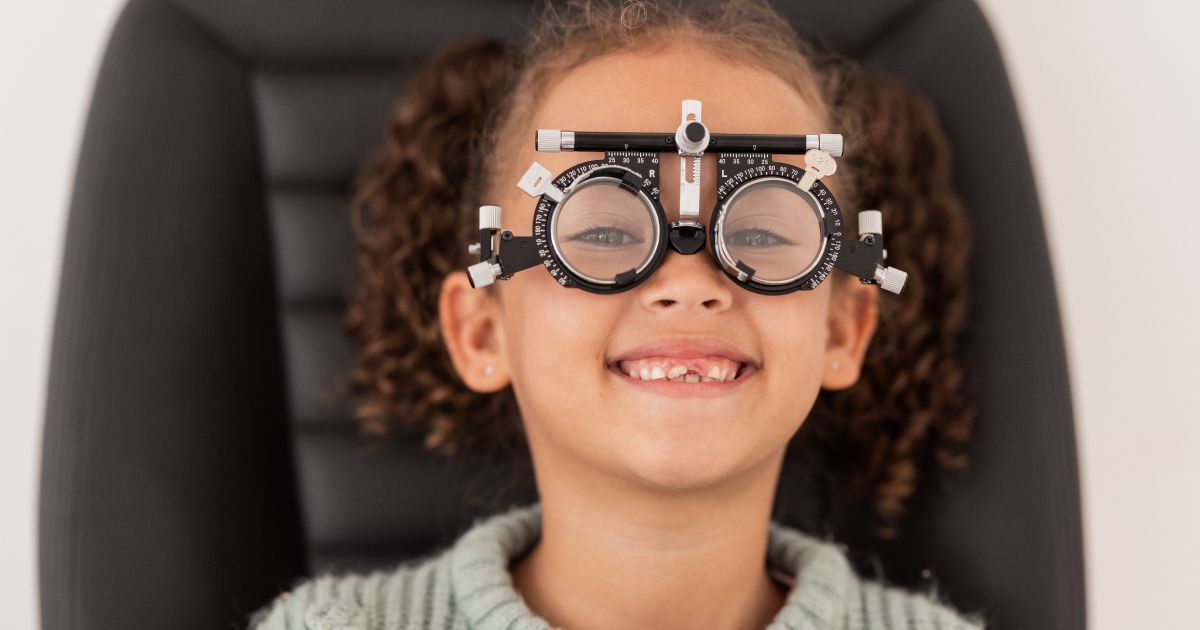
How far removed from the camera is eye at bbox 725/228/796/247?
1271mm

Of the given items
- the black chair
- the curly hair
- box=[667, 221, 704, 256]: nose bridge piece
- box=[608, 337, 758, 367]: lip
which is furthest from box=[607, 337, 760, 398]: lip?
the black chair

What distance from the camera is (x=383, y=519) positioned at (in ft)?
5.86

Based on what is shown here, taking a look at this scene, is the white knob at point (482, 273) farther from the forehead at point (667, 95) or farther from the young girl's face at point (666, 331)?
the forehead at point (667, 95)

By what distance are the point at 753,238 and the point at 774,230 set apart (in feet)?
0.10

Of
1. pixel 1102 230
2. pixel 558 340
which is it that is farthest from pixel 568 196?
pixel 1102 230

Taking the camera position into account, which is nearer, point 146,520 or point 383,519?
point 146,520

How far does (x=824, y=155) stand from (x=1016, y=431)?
0.57 metres

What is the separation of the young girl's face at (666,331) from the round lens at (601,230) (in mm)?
33

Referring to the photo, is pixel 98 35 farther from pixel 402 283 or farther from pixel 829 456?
pixel 829 456

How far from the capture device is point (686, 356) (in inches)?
50.1

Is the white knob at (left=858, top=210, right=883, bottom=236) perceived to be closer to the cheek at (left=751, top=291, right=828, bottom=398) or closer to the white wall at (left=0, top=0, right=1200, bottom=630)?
the cheek at (left=751, top=291, right=828, bottom=398)

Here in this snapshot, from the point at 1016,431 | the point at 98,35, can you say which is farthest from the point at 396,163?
the point at 1016,431

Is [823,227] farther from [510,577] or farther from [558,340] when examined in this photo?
[510,577]

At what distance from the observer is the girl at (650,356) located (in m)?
1.29
